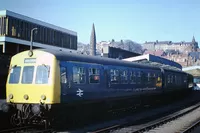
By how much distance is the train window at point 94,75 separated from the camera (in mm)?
13444

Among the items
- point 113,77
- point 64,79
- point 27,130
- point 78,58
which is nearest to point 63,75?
point 64,79

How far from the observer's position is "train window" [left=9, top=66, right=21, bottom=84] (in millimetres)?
11906

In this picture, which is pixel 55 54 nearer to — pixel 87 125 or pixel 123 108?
pixel 87 125

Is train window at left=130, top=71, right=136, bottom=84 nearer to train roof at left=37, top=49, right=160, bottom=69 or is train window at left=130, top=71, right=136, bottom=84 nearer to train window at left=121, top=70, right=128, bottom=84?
train roof at left=37, top=49, right=160, bottom=69

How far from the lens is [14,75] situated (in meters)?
12.0

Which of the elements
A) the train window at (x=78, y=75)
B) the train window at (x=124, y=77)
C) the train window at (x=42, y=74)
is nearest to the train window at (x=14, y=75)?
the train window at (x=42, y=74)

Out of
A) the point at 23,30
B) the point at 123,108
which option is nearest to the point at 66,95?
the point at 123,108

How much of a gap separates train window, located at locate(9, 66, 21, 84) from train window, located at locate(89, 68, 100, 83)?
3410mm

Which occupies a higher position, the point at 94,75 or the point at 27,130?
the point at 94,75

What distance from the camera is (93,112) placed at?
14508 mm

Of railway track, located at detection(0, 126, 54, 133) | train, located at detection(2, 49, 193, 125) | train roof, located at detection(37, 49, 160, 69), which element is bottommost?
railway track, located at detection(0, 126, 54, 133)

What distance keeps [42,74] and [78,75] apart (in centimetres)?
184

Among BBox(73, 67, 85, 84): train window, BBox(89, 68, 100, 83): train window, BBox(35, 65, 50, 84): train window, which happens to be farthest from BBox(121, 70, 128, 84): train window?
BBox(35, 65, 50, 84): train window

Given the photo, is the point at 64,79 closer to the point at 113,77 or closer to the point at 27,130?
the point at 27,130
